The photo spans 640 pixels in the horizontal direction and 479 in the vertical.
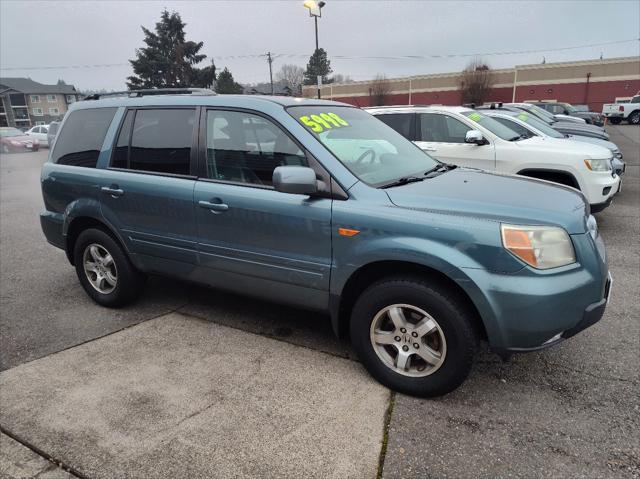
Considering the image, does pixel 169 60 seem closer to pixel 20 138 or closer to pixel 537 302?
pixel 20 138

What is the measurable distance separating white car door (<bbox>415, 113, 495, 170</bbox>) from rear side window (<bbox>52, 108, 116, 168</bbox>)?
471 cm

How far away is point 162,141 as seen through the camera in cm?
373

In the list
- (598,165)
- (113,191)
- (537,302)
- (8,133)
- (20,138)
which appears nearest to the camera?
(537,302)

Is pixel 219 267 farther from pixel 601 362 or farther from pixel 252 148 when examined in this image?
pixel 601 362

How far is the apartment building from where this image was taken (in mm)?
79000

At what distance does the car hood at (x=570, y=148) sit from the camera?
6.32 metres

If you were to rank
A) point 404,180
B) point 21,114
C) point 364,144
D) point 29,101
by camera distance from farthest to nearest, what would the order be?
point 29,101 → point 21,114 → point 364,144 → point 404,180

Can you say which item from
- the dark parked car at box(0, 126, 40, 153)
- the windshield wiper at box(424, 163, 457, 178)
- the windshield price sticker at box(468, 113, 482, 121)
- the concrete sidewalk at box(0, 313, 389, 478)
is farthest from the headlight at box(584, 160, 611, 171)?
the dark parked car at box(0, 126, 40, 153)

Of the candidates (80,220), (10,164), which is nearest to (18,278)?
(80,220)

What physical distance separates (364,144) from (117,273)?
2480 mm

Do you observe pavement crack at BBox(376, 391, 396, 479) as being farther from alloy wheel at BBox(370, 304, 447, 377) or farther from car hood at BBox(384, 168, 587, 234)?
car hood at BBox(384, 168, 587, 234)

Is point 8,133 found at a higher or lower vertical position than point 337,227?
higher

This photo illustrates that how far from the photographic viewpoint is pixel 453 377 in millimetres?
2699

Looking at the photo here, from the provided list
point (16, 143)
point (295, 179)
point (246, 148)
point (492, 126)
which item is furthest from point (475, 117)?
point (16, 143)
